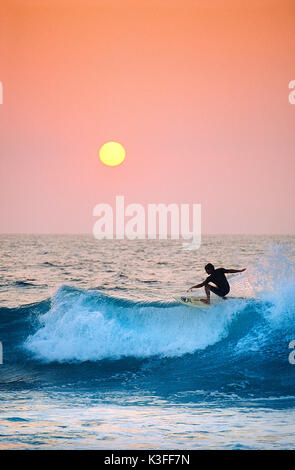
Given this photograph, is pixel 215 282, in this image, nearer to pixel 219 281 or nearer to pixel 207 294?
pixel 219 281

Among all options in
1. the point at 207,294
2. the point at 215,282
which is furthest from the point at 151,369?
the point at 215,282

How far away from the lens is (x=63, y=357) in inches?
579

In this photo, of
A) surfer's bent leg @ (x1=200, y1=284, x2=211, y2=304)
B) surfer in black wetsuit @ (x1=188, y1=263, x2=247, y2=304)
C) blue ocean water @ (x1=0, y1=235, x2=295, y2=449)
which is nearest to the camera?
blue ocean water @ (x1=0, y1=235, x2=295, y2=449)

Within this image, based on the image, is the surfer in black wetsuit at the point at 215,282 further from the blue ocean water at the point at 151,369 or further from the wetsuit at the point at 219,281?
the blue ocean water at the point at 151,369

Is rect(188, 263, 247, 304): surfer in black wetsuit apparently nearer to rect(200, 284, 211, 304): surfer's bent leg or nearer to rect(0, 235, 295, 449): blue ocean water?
rect(200, 284, 211, 304): surfer's bent leg

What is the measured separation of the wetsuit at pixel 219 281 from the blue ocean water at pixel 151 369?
882mm

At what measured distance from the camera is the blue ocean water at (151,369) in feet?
27.2

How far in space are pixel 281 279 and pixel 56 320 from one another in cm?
691

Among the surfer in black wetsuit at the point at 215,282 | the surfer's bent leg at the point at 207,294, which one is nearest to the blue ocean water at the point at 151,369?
the surfer's bent leg at the point at 207,294

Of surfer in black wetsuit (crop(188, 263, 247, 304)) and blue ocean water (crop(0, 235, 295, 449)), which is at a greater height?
surfer in black wetsuit (crop(188, 263, 247, 304))

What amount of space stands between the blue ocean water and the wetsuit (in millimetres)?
882

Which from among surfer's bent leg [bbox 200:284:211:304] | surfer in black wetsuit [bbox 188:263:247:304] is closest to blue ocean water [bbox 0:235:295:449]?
surfer's bent leg [bbox 200:284:211:304]

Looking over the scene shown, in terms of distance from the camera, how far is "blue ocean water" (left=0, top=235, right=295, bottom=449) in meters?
8.30
